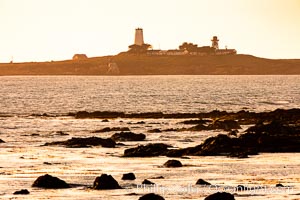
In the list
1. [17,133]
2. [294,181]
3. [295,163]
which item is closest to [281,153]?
[295,163]

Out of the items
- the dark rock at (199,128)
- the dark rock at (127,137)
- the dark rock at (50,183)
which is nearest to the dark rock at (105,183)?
the dark rock at (50,183)

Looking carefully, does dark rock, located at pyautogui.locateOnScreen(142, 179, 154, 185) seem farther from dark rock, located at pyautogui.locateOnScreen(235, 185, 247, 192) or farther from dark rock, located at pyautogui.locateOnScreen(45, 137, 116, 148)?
dark rock, located at pyautogui.locateOnScreen(45, 137, 116, 148)

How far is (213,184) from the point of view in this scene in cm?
3803

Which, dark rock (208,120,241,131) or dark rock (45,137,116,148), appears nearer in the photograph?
dark rock (45,137,116,148)

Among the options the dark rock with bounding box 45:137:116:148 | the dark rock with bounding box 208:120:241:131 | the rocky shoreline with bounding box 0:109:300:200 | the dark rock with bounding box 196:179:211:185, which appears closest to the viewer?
the rocky shoreline with bounding box 0:109:300:200

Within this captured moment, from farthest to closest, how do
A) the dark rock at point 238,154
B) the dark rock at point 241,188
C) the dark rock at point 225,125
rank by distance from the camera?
the dark rock at point 225,125
the dark rock at point 238,154
the dark rock at point 241,188

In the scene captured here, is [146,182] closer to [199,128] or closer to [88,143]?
[88,143]

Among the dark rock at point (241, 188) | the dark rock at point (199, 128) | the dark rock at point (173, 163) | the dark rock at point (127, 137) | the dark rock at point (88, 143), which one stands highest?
the dark rock at point (173, 163)

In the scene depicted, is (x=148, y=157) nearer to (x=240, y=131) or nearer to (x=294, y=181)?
(x=294, y=181)

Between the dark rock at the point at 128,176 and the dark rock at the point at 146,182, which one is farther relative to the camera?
Answer: the dark rock at the point at 128,176

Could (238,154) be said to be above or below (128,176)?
below

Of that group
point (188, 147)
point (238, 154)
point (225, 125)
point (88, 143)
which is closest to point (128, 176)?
point (238, 154)

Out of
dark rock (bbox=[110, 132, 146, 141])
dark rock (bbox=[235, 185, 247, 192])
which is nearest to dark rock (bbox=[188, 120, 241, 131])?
dark rock (bbox=[110, 132, 146, 141])

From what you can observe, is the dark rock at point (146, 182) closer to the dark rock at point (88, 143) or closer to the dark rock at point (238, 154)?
the dark rock at point (238, 154)
